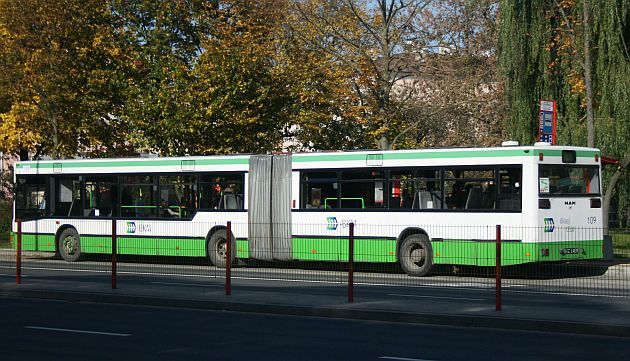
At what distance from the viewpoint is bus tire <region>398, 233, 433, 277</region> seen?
23766 mm

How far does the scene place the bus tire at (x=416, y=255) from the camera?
936 inches

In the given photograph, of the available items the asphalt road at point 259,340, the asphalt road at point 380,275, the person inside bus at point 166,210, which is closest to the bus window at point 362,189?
the asphalt road at point 380,275

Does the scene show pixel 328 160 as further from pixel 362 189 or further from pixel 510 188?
pixel 510 188

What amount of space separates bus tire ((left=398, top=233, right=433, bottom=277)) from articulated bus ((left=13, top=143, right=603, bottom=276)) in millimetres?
27

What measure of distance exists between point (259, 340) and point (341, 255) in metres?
12.0

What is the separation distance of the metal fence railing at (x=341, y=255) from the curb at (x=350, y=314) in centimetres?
133

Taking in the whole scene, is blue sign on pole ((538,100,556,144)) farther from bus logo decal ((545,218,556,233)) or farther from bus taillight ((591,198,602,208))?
bus logo decal ((545,218,556,233))

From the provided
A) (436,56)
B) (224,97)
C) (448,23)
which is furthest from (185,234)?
(448,23)

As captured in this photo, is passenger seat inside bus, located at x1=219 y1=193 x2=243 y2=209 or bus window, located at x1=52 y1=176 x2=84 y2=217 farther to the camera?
bus window, located at x1=52 y1=176 x2=84 y2=217

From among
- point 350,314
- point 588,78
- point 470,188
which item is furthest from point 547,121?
point 350,314

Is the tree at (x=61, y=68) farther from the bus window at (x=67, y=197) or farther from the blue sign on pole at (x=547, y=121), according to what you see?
the blue sign on pole at (x=547, y=121)

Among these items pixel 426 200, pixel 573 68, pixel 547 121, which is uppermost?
pixel 573 68

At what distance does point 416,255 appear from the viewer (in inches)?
945

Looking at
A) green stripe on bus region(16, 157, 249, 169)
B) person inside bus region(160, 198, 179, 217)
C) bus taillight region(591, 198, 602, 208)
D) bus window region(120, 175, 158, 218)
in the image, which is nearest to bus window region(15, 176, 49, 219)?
green stripe on bus region(16, 157, 249, 169)
